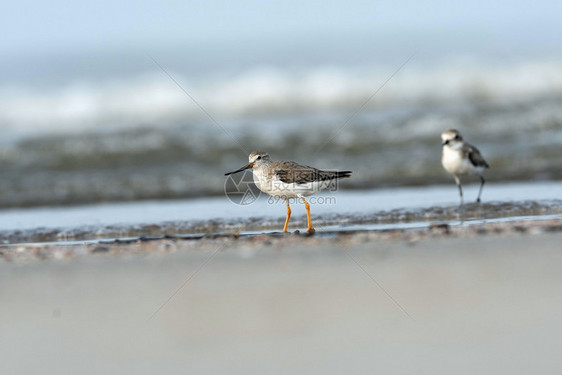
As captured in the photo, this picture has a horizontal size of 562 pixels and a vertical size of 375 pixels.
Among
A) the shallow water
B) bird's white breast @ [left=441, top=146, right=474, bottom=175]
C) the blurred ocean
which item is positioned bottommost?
the shallow water

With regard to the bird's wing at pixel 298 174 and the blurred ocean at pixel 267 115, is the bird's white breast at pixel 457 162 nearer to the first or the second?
the blurred ocean at pixel 267 115

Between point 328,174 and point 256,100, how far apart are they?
483 inches

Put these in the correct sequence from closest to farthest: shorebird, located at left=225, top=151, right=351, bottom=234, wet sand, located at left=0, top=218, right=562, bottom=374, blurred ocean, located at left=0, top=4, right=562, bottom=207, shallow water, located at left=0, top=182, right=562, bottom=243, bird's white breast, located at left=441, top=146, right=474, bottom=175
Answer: wet sand, located at left=0, top=218, right=562, bottom=374
shorebird, located at left=225, top=151, right=351, bottom=234
shallow water, located at left=0, top=182, right=562, bottom=243
bird's white breast, located at left=441, top=146, right=474, bottom=175
blurred ocean, located at left=0, top=4, right=562, bottom=207

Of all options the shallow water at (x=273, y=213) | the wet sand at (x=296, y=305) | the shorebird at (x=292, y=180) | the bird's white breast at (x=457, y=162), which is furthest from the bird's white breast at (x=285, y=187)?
the bird's white breast at (x=457, y=162)

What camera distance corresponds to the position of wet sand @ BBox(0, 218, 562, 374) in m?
4.45

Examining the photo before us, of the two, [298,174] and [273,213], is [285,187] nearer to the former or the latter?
[298,174]

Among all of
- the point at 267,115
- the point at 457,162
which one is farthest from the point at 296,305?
the point at 267,115

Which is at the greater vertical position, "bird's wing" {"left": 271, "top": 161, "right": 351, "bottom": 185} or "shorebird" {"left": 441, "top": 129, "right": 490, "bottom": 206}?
"shorebird" {"left": 441, "top": 129, "right": 490, "bottom": 206}

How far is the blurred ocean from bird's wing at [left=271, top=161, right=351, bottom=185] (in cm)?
321

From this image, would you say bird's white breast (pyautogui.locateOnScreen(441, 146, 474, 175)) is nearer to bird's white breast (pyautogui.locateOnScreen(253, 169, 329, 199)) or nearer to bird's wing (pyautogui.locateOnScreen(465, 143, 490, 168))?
bird's wing (pyautogui.locateOnScreen(465, 143, 490, 168))

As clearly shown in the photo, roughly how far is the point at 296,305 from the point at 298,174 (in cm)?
330

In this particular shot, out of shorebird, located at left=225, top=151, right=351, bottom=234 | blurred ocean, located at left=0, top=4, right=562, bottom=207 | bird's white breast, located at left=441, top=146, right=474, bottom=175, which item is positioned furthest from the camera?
blurred ocean, located at left=0, top=4, right=562, bottom=207

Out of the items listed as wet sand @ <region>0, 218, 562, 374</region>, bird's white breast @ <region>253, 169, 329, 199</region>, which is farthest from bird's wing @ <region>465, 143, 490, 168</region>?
wet sand @ <region>0, 218, 562, 374</region>

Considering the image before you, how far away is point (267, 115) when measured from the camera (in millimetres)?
19484
